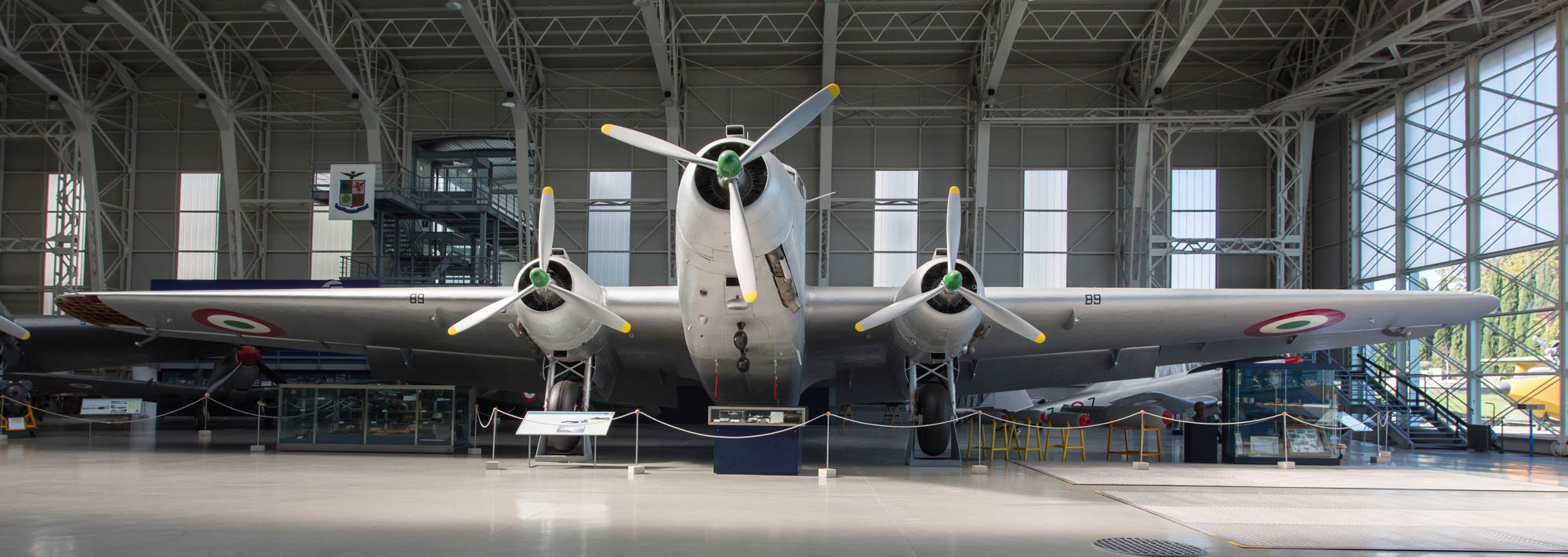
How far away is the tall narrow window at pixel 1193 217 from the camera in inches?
1254

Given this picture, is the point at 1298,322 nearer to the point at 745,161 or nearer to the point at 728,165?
the point at 745,161

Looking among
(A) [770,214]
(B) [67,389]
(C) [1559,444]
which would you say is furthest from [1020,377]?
→ (B) [67,389]

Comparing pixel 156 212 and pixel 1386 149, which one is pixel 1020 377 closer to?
pixel 1386 149

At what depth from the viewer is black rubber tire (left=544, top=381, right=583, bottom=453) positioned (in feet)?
47.4

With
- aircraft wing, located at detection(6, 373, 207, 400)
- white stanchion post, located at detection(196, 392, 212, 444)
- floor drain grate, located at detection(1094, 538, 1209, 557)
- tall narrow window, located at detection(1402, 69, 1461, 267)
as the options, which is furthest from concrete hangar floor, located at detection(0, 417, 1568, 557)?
tall narrow window, located at detection(1402, 69, 1461, 267)

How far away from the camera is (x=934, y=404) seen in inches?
575

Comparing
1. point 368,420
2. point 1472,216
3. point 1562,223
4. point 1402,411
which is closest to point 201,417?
point 368,420

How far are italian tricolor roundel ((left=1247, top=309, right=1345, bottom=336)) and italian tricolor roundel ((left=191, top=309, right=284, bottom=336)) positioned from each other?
16996 millimetres

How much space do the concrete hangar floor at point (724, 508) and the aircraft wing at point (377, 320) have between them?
2.12 meters

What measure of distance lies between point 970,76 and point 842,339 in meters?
19.0

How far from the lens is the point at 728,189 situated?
34.6ft

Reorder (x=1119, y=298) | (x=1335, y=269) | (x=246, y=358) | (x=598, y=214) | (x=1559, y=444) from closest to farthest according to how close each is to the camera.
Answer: (x=1119, y=298), (x=1559, y=444), (x=246, y=358), (x=1335, y=269), (x=598, y=214)

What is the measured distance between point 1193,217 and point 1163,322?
62.4ft

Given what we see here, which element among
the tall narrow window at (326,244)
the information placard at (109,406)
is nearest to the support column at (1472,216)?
the information placard at (109,406)
